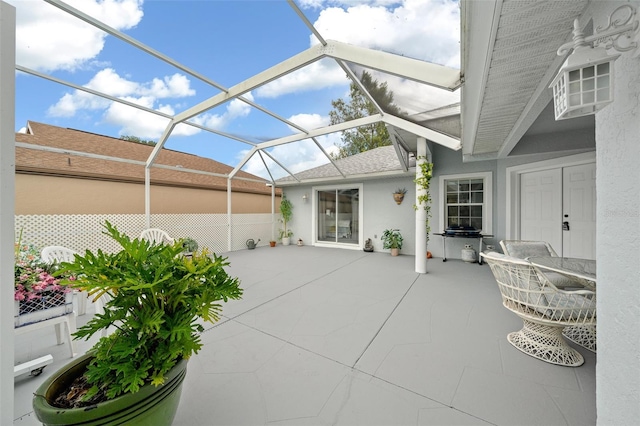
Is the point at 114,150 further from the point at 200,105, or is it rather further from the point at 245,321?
the point at 245,321

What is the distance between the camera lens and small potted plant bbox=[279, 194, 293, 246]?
9227 millimetres

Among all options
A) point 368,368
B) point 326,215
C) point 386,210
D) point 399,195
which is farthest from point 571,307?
point 326,215

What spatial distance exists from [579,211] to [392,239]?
3.85 metres

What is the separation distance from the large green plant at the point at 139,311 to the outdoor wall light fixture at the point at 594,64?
1981 millimetres

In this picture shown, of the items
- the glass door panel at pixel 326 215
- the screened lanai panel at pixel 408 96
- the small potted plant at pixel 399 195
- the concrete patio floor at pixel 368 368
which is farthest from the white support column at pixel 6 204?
the glass door panel at pixel 326 215

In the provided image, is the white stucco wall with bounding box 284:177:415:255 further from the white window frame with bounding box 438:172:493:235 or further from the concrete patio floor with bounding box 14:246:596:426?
the concrete patio floor with bounding box 14:246:596:426

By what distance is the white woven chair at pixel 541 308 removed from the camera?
187cm

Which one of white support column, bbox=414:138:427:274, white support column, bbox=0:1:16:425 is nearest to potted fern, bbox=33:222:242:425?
white support column, bbox=0:1:16:425

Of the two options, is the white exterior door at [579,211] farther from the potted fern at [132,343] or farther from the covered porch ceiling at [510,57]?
the potted fern at [132,343]

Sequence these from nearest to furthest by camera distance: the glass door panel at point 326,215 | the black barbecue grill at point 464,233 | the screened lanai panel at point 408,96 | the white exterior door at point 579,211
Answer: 1. the screened lanai panel at point 408,96
2. the white exterior door at point 579,211
3. the black barbecue grill at point 464,233
4. the glass door panel at point 326,215

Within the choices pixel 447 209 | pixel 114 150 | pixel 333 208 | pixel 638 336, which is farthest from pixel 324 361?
pixel 114 150

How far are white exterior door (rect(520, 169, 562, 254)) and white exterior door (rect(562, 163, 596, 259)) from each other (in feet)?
0.35

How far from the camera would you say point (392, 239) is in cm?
692

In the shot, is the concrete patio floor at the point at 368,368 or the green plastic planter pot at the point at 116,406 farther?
the concrete patio floor at the point at 368,368
